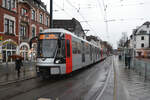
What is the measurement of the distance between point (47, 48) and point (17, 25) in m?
17.1

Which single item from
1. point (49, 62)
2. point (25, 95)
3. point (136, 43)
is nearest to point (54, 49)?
point (49, 62)

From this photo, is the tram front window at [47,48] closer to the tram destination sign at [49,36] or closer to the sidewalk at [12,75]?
the tram destination sign at [49,36]

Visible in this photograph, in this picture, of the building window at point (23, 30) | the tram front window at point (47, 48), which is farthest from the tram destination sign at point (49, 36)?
the building window at point (23, 30)

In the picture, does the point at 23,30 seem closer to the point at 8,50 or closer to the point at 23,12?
the point at 23,12

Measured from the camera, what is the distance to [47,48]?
1057 cm

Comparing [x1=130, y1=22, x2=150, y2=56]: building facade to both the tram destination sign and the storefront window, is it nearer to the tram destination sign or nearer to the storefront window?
the storefront window

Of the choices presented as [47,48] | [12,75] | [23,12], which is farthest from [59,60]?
[23,12]

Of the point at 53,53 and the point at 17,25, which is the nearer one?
the point at 53,53

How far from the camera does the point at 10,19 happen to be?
23766 mm

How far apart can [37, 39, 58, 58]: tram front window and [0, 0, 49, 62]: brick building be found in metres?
9.30

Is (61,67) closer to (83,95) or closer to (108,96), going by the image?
(83,95)

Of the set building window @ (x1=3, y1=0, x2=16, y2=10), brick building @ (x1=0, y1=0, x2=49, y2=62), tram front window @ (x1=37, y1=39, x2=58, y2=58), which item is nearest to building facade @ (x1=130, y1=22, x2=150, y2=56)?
brick building @ (x1=0, y1=0, x2=49, y2=62)

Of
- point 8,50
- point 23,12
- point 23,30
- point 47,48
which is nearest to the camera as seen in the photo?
point 47,48

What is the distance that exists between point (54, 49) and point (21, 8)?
63.8 feet
